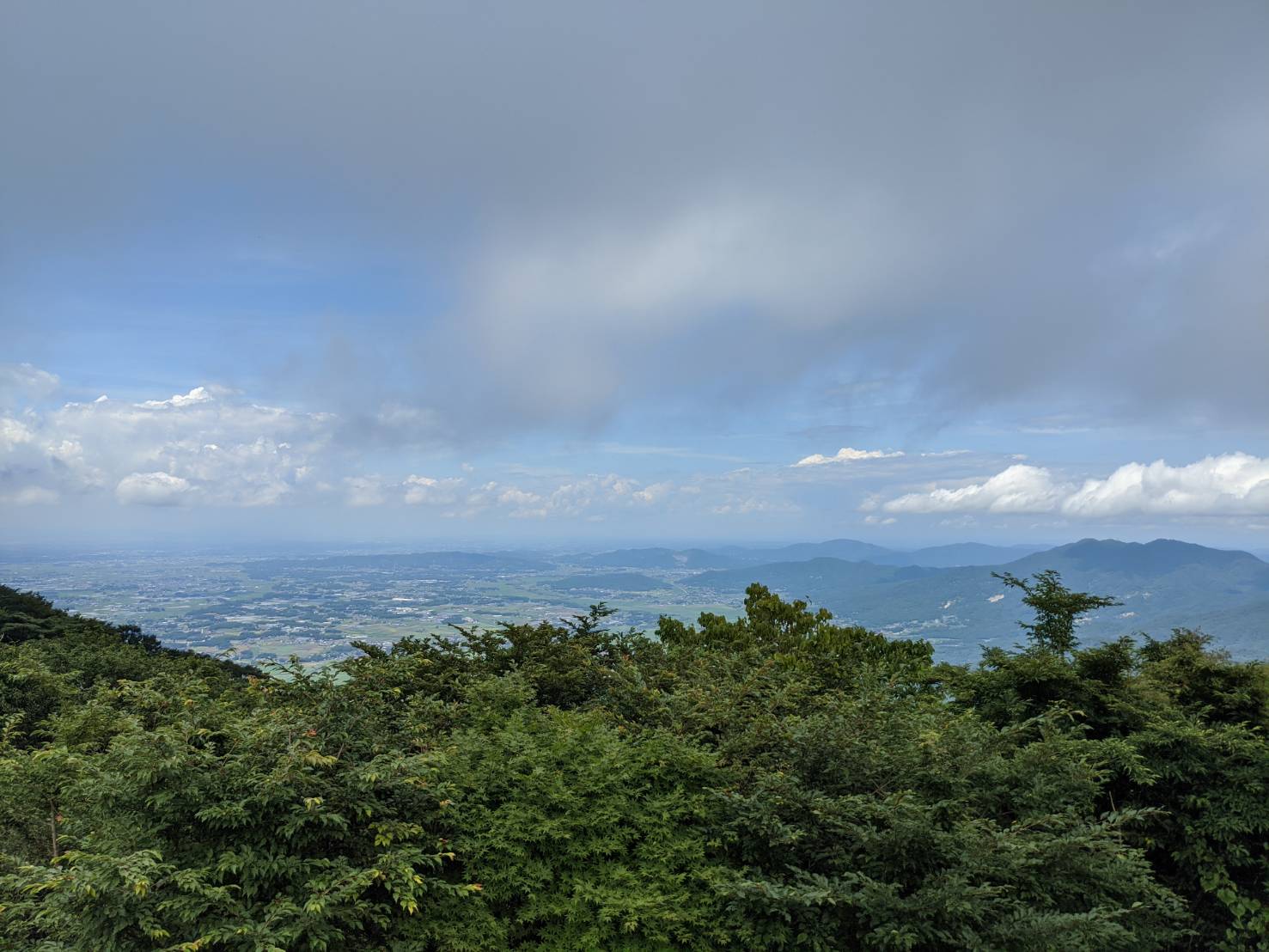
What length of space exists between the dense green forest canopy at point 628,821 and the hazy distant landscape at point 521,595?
194cm

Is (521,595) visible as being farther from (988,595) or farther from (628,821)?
(988,595)

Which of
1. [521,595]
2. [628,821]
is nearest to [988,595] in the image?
[521,595]

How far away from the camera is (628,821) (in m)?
4.90

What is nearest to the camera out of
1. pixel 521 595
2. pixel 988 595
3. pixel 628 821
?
pixel 628 821

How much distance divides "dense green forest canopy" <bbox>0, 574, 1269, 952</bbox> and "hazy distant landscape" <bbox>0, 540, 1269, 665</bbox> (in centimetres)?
194

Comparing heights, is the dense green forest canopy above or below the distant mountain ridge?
above

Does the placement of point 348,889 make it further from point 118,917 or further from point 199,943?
point 118,917

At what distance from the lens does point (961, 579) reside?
135 metres

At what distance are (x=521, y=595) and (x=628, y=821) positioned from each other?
63953 mm

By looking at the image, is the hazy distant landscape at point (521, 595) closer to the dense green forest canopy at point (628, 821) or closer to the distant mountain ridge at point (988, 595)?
the distant mountain ridge at point (988, 595)

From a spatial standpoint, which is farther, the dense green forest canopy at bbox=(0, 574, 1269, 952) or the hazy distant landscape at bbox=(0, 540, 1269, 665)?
the hazy distant landscape at bbox=(0, 540, 1269, 665)

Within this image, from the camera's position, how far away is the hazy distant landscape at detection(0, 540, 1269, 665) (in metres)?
37.7

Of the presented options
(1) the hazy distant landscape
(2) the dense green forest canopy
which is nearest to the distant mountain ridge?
(1) the hazy distant landscape

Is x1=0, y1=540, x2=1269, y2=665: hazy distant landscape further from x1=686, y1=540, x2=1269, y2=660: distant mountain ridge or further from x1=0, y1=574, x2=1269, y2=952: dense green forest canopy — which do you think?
x1=0, y1=574, x2=1269, y2=952: dense green forest canopy
